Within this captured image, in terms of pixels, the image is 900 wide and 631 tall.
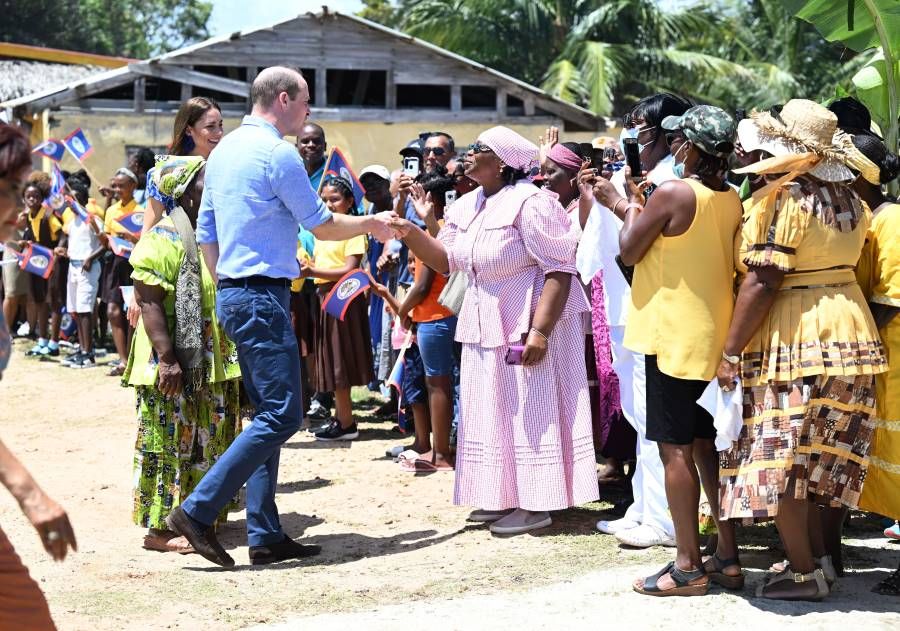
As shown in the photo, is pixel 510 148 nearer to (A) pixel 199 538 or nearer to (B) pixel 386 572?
(B) pixel 386 572

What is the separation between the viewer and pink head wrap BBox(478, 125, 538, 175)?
6.06 m

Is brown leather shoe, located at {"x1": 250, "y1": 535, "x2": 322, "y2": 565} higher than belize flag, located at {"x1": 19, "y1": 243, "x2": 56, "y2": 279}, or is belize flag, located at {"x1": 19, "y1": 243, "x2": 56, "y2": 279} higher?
belize flag, located at {"x1": 19, "y1": 243, "x2": 56, "y2": 279}

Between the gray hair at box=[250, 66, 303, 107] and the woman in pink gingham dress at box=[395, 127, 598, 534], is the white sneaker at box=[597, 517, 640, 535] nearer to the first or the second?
the woman in pink gingham dress at box=[395, 127, 598, 534]

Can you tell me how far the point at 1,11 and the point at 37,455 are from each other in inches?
1432

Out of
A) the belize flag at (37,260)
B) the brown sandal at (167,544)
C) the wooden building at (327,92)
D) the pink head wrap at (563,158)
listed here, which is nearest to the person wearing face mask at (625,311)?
the pink head wrap at (563,158)

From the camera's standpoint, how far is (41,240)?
47.9 ft

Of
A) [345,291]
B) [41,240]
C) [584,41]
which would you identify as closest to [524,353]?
[345,291]

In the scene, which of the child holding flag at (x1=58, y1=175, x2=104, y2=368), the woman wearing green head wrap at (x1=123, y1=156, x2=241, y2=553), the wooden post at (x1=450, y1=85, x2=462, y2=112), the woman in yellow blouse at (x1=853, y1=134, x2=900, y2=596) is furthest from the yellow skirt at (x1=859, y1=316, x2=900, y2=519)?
the wooden post at (x1=450, y1=85, x2=462, y2=112)

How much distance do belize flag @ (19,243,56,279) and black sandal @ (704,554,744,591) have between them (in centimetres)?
1081

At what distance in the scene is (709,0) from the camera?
30203 millimetres

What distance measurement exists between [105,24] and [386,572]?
151 feet

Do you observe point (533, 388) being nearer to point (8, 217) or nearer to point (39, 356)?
point (8, 217)

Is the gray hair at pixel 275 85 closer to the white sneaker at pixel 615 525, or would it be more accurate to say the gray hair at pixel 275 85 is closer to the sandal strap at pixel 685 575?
the white sneaker at pixel 615 525

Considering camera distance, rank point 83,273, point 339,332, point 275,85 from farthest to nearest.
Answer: point 83,273, point 339,332, point 275,85
